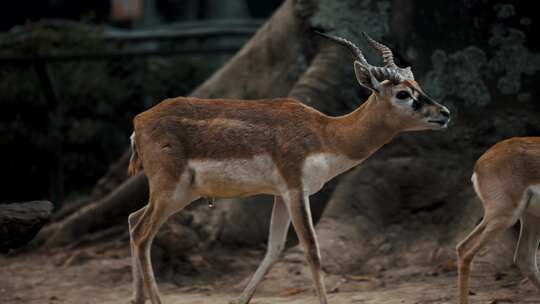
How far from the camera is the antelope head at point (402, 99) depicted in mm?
6977

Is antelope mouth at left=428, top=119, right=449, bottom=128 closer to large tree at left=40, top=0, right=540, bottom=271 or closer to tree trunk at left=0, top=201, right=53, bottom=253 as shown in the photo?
large tree at left=40, top=0, right=540, bottom=271

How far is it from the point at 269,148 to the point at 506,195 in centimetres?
172

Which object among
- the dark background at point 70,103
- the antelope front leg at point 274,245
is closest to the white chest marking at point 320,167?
the antelope front leg at point 274,245

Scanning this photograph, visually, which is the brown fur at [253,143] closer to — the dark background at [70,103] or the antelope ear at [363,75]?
the antelope ear at [363,75]

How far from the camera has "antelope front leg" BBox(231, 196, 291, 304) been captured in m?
7.34

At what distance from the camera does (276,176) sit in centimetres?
708

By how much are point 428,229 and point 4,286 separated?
4.01m

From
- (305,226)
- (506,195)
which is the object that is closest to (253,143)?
(305,226)

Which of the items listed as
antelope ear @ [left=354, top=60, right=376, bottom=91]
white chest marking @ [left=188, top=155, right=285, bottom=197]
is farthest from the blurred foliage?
antelope ear @ [left=354, top=60, right=376, bottom=91]

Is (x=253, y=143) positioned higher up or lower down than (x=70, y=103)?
higher up

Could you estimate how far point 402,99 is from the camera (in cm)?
701

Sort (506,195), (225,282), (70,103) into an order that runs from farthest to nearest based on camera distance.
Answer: (70,103), (225,282), (506,195)

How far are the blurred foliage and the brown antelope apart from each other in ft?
21.4

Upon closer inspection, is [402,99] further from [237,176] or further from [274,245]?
[274,245]
